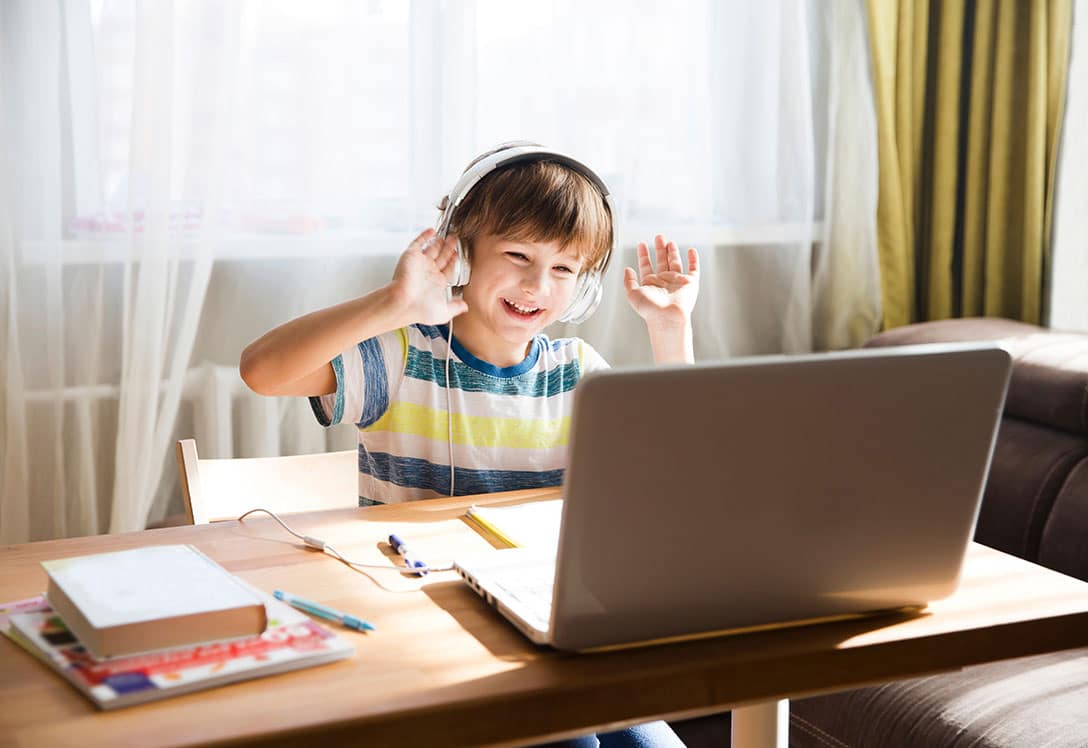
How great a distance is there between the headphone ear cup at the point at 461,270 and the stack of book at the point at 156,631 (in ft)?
2.02

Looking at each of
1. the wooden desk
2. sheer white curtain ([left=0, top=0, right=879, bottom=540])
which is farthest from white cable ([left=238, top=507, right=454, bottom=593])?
sheer white curtain ([left=0, top=0, right=879, bottom=540])

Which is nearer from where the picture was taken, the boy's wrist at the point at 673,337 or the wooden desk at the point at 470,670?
the wooden desk at the point at 470,670

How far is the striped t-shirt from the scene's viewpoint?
61.5 inches

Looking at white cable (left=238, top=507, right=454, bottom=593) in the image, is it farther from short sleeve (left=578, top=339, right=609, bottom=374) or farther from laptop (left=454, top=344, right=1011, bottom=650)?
short sleeve (left=578, top=339, right=609, bottom=374)

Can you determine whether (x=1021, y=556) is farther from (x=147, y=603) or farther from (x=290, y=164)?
(x=147, y=603)

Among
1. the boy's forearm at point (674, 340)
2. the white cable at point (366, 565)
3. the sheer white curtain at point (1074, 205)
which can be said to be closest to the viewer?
the white cable at point (366, 565)

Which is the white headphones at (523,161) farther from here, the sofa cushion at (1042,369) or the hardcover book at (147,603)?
the sofa cushion at (1042,369)

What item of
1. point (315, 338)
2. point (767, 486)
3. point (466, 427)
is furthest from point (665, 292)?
point (767, 486)

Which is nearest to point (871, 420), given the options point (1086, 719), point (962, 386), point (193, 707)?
point (962, 386)

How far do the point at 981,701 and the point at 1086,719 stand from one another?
14 centimetres

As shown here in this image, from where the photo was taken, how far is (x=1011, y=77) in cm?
276

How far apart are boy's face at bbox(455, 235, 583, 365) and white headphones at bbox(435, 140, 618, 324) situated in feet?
0.07

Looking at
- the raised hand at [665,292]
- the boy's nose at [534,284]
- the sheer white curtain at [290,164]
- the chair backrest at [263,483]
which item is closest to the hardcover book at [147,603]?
the chair backrest at [263,483]

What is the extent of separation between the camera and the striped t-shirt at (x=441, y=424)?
1562 millimetres
